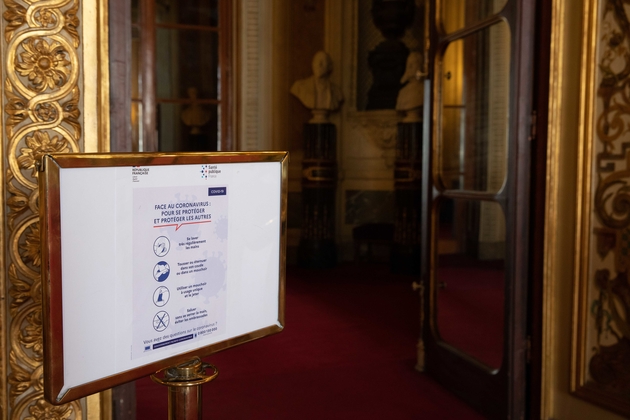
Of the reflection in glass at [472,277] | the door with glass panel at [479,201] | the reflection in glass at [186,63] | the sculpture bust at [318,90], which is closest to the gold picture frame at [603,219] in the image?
the door with glass panel at [479,201]

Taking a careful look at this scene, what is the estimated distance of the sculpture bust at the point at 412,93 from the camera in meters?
6.21

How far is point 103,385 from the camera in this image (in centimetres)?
96

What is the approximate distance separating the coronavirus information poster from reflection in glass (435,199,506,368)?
1808 mm

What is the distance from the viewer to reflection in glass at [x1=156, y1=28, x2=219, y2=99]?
631 centimetres

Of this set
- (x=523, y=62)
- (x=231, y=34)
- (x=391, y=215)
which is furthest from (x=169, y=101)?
(x=523, y=62)

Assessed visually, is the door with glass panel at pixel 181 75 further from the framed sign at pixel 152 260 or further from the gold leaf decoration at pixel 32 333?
the framed sign at pixel 152 260

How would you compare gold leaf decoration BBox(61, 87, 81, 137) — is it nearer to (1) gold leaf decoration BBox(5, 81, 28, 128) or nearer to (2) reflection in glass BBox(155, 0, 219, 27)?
(1) gold leaf decoration BBox(5, 81, 28, 128)

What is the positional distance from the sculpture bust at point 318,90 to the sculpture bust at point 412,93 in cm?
72

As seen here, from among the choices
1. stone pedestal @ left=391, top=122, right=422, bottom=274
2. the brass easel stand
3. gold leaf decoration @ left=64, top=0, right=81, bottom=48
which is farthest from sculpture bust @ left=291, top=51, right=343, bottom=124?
the brass easel stand

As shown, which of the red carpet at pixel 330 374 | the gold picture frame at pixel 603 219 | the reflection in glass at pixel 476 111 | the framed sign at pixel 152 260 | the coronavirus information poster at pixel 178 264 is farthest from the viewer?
the red carpet at pixel 330 374

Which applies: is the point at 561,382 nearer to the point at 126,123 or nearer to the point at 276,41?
the point at 126,123

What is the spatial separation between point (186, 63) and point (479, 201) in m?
4.35

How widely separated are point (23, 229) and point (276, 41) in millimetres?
5345

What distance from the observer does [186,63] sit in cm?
641
